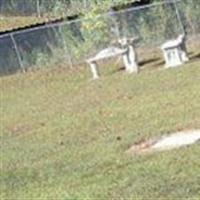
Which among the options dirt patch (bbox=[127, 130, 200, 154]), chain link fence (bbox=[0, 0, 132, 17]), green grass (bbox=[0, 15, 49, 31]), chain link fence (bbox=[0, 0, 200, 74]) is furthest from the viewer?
green grass (bbox=[0, 15, 49, 31])

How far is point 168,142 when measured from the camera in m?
13.8

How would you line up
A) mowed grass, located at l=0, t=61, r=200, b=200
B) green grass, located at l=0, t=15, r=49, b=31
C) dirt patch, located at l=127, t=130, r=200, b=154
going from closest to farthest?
mowed grass, located at l=0, t=61, r=200, b=200 < dirt patch, located at l=127, t=130, r=200, b=154 < green grass, located at l=0, t=15, r=49, b=31

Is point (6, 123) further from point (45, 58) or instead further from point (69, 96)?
point (45, 58)

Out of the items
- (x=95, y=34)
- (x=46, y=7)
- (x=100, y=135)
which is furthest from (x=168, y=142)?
(x=46, y=7)

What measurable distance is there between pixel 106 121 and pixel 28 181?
448 cm

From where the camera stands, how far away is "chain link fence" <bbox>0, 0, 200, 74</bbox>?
2952 cm

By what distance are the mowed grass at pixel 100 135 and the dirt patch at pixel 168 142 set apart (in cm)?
25

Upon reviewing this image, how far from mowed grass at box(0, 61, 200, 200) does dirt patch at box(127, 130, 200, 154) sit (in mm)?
254

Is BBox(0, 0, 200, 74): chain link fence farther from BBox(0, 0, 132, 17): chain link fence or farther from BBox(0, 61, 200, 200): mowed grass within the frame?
BBox(0, 61, 200, 200): mowed grass

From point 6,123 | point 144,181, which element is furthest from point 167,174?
point 6,123

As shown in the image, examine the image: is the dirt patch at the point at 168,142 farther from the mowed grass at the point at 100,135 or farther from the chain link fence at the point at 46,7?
the chain link fence at the point at 46,7

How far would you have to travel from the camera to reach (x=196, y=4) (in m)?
29.8

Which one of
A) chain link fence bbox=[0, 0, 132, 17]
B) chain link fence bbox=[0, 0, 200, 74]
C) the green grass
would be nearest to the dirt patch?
chain link fence bbox=[0, 0, 132, 17]

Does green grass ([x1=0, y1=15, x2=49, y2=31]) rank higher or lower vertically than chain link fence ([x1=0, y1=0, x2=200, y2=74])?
lower
